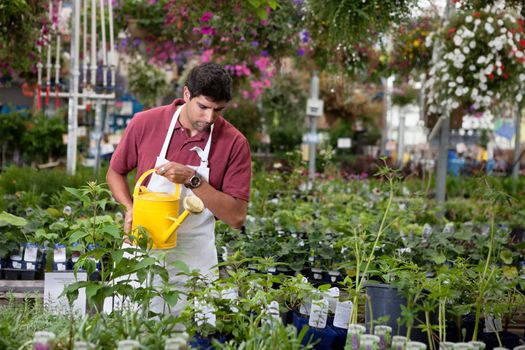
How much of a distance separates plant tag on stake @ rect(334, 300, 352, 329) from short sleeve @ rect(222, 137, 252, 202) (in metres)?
0.47

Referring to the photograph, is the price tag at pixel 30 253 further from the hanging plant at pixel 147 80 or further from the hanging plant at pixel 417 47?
the hanging plant at pixel 147 80

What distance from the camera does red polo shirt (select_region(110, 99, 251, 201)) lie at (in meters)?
2.40

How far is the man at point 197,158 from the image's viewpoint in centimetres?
230

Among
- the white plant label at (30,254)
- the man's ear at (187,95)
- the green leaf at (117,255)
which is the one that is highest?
the man's ear at (187,95)

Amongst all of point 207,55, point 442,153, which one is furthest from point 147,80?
point 442,153

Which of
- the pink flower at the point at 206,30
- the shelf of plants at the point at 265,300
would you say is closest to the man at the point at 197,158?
the shelf of plants at the point at 265,300

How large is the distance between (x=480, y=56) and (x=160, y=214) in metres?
3.42

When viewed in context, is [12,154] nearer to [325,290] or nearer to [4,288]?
[4,288]

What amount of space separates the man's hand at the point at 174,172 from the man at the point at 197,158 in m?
0.04

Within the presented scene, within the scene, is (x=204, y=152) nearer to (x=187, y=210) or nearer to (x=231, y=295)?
(x=187, y=210)

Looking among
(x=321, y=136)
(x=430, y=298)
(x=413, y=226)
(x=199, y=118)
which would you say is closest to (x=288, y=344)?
(x=430, y=298)

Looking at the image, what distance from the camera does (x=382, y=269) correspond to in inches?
84.0

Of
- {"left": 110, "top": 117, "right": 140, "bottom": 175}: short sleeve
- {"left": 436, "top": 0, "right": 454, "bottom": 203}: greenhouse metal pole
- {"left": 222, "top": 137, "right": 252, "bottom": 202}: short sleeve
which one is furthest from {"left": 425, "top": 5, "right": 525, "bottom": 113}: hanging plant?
{"left": 110, "top": 117, "right": 140, "bottom": 175}: short sleeve

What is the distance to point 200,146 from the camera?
7.95 feet
